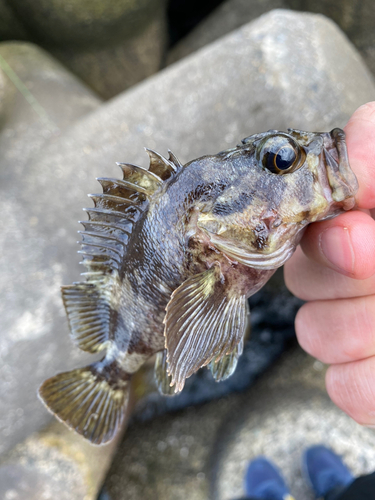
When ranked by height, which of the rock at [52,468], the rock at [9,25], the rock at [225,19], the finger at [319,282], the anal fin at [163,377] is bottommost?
the rock at [52,468]

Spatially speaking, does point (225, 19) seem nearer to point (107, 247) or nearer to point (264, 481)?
point (107, 247)

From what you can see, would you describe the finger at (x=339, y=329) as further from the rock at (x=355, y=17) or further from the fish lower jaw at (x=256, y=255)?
the rock at (x=355, y=17)

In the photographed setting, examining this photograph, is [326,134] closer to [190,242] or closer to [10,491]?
[190,242]

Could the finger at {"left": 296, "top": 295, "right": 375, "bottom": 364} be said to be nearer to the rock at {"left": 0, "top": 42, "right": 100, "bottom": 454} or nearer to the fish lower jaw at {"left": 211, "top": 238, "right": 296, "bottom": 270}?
the fish lower jaw at {"left": 211, "top": 238, "right": 296, "bottom": 270}

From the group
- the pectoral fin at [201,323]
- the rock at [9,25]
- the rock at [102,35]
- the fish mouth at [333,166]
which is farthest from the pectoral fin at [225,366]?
the rock at [9,25]

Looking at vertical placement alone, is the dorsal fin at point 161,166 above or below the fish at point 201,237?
above

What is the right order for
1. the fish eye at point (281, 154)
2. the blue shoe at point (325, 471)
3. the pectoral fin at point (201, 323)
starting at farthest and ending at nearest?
the blue shoe at point (325, 471)
the pectoral fin at point (201, 323)
the fish eye at point (281, 154)

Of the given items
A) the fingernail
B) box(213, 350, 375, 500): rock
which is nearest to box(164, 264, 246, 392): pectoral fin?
the fingernail
